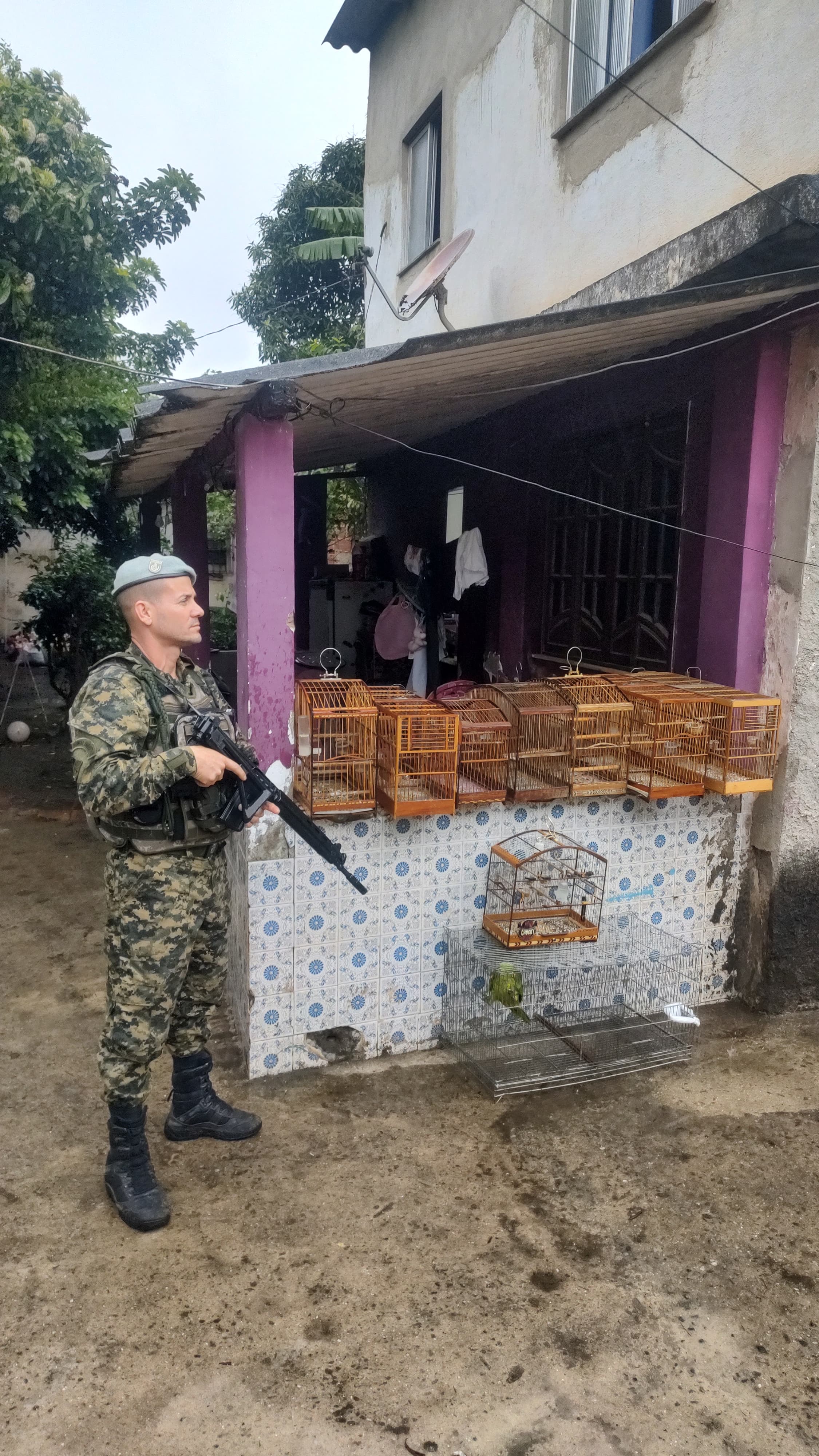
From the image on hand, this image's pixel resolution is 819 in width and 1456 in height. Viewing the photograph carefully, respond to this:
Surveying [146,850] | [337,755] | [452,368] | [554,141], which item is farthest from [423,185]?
[146,850]

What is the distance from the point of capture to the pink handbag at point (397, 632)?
8125 mm

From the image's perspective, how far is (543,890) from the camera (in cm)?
397

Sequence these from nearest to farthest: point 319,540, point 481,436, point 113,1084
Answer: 1. point 113,1084
2. point 481,436
3. point 319,540

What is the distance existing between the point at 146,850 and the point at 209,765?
15.5 inches

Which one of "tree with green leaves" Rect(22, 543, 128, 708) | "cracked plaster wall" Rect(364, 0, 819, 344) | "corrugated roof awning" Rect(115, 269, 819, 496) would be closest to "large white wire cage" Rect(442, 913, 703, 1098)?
"corrugated roof awning" Rect(115, 269, 819, 496)

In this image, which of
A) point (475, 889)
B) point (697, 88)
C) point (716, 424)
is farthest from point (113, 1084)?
point (697, 88)

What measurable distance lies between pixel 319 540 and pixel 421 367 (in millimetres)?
5606

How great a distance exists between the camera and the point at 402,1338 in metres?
2.48

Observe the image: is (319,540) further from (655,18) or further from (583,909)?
(583,909)

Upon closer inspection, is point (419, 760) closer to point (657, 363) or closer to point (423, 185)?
point (657, 363)

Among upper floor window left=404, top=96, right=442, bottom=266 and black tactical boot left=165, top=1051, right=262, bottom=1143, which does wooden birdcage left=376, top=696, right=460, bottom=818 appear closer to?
black tactical boot left=165, top=1051, right=262, bottom=1143

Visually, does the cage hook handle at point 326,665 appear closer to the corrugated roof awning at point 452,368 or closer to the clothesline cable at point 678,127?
the corrugated roof awning at point 452,368

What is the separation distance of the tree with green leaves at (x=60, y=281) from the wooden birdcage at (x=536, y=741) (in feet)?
11.9

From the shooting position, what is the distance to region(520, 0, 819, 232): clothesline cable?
3537mm
